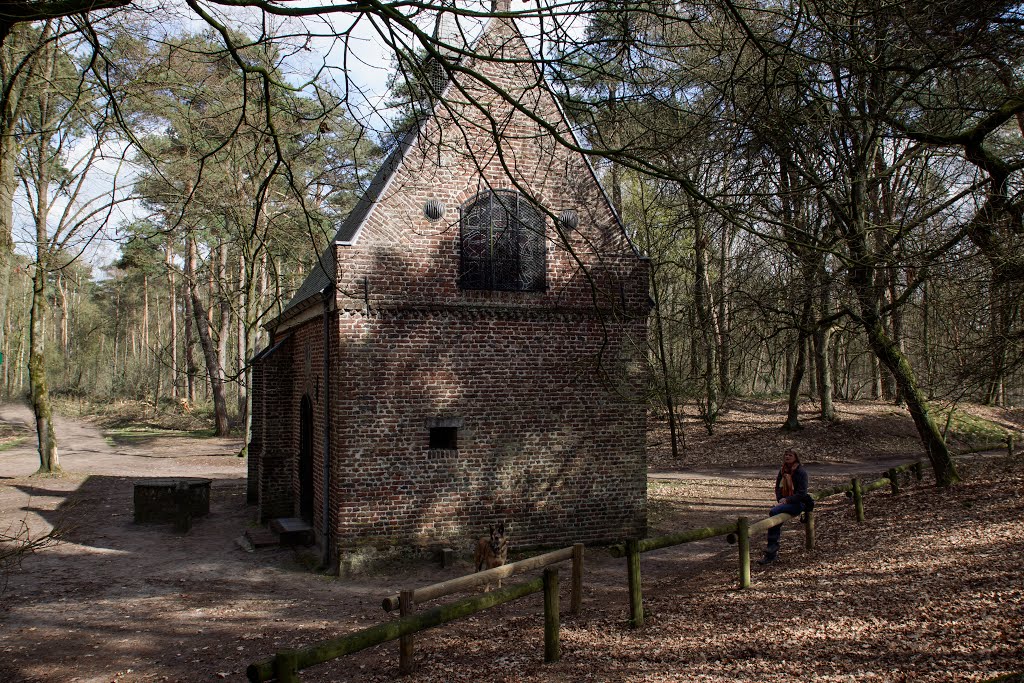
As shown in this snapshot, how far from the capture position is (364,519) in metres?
10.9

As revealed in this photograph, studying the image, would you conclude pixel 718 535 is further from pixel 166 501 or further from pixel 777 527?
pixel 166 501

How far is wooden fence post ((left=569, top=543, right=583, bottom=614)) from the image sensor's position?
26.7 feet

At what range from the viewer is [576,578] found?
829 cm

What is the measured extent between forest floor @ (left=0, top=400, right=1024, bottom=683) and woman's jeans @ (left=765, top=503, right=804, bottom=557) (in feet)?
0.78

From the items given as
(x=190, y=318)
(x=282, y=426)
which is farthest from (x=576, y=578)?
(x=190, y=318)

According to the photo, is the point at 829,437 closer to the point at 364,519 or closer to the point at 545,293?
the point at 545,293

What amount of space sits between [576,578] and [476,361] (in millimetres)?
4336

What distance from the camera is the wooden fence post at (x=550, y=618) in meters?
6.67

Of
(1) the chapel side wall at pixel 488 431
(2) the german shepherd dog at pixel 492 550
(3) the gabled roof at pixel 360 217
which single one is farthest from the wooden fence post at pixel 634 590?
(3) the gabled roof at pixel 360 217

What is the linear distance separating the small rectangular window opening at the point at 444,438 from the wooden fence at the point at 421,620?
148 inches

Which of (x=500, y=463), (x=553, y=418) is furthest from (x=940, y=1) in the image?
(x=500, y=463)

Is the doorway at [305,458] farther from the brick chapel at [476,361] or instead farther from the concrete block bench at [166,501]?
the concrete block bench at [166,501]

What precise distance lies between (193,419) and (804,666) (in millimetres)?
34791

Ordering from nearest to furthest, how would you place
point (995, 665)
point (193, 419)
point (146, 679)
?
point (995, 665) → point (146, 679) → point (193, 419)
